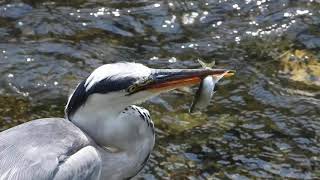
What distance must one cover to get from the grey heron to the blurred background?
1.18ft

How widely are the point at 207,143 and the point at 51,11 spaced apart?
2255 millimetres

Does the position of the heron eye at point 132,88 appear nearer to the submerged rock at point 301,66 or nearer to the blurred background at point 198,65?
the blurred background at point 198,65

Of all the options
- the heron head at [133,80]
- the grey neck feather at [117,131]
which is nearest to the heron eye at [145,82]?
the heron head at [133,80]

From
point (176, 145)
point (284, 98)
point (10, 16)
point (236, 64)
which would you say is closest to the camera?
point (176, 145)

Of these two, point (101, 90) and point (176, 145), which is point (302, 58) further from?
point (101, 90)

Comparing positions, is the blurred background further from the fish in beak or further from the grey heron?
the fish in beak

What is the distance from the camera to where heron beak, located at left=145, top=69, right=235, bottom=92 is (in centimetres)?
536

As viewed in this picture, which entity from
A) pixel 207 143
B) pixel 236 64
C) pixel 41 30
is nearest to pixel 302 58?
pixel 236 64

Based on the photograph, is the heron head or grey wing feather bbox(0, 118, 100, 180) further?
the heron head

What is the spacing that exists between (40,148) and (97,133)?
0.53 metres

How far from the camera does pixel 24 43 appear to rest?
24.5 ft

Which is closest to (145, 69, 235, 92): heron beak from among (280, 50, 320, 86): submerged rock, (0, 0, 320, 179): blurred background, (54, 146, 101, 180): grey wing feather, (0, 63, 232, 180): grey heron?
(0, 63, 232, 180): grey heron

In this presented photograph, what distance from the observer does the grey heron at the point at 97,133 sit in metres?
5.15

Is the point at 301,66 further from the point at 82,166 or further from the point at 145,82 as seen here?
the point at 82,166
